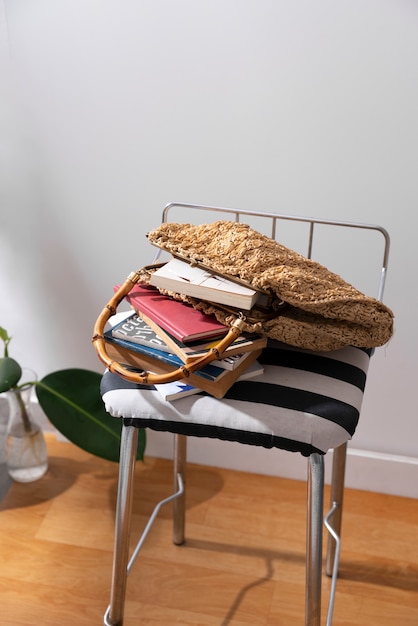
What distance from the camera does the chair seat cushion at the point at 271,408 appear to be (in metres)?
0.99

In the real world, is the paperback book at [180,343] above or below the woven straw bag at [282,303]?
below

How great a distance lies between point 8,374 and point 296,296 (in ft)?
2.80

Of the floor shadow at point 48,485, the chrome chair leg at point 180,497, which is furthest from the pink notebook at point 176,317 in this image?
the floor shadow at point 48,485

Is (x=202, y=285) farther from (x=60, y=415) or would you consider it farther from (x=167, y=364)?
(x=60, y=415)

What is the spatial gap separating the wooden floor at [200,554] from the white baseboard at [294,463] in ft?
0.08

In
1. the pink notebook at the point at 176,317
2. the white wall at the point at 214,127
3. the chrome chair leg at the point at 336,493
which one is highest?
the white wall at the point at 214,127

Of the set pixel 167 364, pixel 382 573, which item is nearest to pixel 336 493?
pixel 382 573

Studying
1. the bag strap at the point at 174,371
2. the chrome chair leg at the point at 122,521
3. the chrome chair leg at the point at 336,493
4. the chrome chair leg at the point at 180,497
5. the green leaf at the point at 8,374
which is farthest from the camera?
the green leaf at the point at 8,374

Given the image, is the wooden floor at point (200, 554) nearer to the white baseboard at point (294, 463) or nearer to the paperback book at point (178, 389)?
the white baseboard at point (294, 463)

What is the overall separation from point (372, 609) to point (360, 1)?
3.81ft

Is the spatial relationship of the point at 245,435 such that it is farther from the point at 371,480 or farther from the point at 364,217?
the point at 371,480

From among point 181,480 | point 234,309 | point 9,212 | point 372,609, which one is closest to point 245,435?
point 234,309

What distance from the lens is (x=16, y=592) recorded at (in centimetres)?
148

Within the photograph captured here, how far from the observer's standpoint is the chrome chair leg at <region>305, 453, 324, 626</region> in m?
1.02
